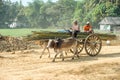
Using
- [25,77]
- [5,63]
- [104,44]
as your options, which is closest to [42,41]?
[5,63]

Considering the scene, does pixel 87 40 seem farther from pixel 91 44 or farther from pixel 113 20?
pixel 113 20

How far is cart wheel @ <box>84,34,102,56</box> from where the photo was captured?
57.1 ft

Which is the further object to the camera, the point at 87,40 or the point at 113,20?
the point at 113,20

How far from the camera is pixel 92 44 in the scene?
693 inches

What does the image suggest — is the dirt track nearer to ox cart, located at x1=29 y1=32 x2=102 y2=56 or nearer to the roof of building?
ox cart, located at x1=29 y1=32 x2=102 y2=56

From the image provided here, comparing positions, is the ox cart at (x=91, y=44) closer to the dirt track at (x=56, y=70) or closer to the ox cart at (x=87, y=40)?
the ox cart at (x=87, y=40)

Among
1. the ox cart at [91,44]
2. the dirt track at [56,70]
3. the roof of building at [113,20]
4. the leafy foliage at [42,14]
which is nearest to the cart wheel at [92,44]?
the ox cart at [91,44]

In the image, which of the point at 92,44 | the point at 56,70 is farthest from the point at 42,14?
the point at 56,70

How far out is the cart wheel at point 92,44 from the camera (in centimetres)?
1741

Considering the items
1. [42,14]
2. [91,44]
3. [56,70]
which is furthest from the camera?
[42,14]

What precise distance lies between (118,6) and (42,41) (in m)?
40.2

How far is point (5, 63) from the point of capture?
1466cm

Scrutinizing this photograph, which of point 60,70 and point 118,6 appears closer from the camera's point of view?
point 60,70

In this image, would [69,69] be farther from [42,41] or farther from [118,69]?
[42,41]
